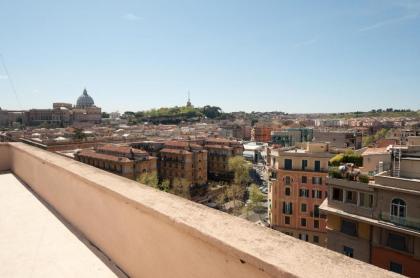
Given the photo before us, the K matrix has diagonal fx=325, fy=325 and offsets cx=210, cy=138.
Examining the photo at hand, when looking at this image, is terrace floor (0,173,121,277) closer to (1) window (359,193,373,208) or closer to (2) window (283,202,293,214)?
(1) window (359,193,373,208)

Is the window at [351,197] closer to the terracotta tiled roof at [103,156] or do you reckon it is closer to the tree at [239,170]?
the terracotta tiled roof at [103,156]

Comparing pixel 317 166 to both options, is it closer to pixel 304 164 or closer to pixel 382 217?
pixel 304 164

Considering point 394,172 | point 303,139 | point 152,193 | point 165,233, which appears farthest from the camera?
point 303,139

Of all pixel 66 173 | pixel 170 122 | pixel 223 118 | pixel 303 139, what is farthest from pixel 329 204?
pixel 223 118

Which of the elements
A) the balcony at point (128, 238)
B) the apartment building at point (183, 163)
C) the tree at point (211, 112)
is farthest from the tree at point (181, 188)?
the tree at point (211, 112)

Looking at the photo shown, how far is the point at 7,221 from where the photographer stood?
3.35 m

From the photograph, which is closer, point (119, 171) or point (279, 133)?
point (119, 171)

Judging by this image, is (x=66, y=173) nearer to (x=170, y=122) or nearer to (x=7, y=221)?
(x=7, y=221)

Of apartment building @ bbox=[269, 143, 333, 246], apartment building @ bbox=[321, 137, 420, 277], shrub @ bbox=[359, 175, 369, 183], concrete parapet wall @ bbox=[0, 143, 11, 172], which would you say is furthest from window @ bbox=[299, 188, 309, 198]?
concrete parapet wall @ bbox=[0, 143, 11, 172]

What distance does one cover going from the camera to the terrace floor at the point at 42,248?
235 centimetres

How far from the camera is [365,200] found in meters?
11.5

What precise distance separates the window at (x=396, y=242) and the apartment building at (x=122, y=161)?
65.9 ft

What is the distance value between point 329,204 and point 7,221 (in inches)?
450

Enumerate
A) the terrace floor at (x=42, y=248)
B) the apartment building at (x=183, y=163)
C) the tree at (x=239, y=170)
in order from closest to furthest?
the terrace floor at (x=42, y=248)
the tree at (x=239, y=170)
the apartment building at (x=183, y=163)
